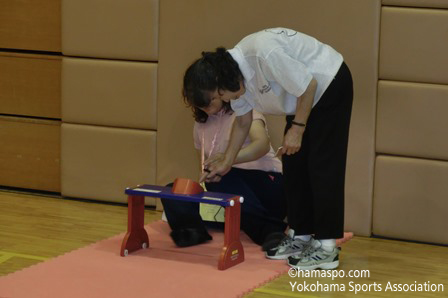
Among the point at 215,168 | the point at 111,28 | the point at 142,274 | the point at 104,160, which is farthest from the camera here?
the point at 104,160

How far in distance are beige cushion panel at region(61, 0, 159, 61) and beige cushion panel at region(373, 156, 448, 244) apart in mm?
1256

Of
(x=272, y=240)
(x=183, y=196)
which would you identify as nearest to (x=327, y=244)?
(x=272, y=240)

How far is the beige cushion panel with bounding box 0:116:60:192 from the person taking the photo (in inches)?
173

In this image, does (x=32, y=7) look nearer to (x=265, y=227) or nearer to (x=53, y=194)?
(x=53, y=194)

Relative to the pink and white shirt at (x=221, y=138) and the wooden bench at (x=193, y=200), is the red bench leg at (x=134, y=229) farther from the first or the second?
the pink and white shirt at (x=221, y=138)

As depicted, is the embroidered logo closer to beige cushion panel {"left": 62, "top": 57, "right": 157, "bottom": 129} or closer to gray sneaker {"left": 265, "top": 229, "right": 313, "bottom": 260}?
gray sneaker {"left": 265, "top": 229, "right": 313, "bottom": 260}

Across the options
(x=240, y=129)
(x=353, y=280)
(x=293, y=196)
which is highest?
(x=240, y=129)

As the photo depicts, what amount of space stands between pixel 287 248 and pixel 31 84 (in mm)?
1795

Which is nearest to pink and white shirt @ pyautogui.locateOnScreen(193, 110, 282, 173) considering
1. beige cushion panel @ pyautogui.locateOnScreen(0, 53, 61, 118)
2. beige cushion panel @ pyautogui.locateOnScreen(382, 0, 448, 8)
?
beige cushion panel @ pyautogui.locateOnScreen(382, 0, 448, 8)

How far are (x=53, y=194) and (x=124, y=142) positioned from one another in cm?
54

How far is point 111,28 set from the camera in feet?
13.5

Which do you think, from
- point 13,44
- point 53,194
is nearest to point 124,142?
point 53,194

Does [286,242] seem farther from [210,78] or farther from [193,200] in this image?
[210,78]

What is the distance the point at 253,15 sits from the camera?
12.6 ft
